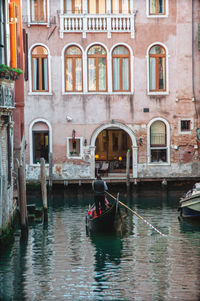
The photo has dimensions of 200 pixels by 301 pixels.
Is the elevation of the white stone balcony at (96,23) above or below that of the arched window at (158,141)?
above

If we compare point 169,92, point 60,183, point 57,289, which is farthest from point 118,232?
point 169,92

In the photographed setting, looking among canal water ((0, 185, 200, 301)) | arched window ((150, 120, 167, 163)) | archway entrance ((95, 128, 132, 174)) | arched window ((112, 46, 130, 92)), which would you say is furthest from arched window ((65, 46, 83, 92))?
canal water ((0, 185, 200, 301))

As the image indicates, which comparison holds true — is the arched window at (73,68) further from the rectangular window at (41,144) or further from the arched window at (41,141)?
the rectangular window at (41,144)

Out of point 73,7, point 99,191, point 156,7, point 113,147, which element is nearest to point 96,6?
point 73,7

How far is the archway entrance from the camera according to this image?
83.3 feet

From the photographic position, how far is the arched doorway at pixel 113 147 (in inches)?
Result: 962

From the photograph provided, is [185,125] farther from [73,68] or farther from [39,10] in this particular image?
[39,10]

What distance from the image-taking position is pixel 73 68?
24.1 meters

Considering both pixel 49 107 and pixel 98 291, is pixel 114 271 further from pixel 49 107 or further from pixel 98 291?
pixel 49 107

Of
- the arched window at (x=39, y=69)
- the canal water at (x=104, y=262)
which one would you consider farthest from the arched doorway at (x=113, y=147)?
the canal water at (x=104, y=262)

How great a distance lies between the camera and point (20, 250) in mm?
13672

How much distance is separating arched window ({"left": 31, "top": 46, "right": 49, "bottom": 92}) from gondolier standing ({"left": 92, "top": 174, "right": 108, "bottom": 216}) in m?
9.11

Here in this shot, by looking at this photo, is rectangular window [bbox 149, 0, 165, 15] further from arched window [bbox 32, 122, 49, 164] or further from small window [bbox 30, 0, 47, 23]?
arched window [bbox 32, 122, 49, 164]

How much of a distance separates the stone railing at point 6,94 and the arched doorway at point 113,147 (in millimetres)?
10981
